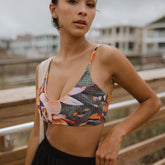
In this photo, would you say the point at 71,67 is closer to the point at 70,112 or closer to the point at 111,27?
the point at 70,112

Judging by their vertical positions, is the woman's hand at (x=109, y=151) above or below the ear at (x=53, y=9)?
below

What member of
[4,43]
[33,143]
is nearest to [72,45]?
[33,143]

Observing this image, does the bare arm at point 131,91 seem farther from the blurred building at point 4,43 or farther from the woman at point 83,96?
the blurred building at point 4,43

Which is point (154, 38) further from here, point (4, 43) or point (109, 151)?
point (109, 151)

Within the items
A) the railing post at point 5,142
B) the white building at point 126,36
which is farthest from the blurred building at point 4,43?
the railing post at point 5,142

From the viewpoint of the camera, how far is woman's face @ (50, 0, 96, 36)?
875 mm

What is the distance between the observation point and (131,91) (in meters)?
0.90

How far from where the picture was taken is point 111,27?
108 feet

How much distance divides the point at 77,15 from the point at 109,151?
54 centimetres

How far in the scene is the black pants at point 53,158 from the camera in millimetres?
898

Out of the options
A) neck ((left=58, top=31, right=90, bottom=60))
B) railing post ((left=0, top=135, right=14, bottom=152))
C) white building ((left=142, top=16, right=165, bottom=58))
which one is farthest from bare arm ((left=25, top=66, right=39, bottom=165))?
white building ((left=142, top=16, right=165, bottom=58))

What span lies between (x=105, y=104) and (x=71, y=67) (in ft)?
0.71

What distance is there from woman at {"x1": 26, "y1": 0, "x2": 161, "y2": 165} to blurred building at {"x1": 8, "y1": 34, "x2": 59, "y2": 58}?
101 ft

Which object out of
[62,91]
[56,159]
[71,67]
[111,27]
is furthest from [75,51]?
[111,27]
